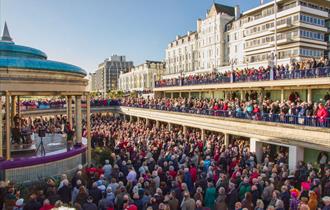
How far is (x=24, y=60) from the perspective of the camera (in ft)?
42.3

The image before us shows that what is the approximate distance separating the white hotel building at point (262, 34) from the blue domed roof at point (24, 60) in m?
23.7

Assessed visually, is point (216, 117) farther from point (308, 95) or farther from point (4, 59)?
point (4, 59)

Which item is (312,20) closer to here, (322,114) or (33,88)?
(322,114)

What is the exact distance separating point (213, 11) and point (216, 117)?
54.8 m

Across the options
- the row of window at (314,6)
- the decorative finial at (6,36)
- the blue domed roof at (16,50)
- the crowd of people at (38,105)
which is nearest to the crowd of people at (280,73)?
the blue domed roof at (16,50)

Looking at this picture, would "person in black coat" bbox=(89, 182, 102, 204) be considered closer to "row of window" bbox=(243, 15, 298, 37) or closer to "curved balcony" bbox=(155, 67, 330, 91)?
"curved balcony" bbox=(155, 67, 330, 91)

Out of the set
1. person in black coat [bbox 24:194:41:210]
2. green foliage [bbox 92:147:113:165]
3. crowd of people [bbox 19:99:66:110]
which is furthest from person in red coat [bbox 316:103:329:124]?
crowd of people [bbox 19:99:66:110]

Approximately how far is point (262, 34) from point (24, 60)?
48.4 m

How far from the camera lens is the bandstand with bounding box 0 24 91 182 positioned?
12617mm

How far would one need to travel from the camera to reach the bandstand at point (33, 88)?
12.6 meters

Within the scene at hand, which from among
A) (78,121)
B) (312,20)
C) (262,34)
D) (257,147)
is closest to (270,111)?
(257,147)

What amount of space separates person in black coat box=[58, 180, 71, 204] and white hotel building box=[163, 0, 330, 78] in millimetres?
26959

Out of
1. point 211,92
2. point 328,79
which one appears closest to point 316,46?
point 211,92

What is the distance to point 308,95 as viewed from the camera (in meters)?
23.9
